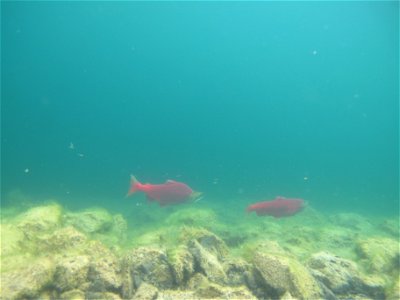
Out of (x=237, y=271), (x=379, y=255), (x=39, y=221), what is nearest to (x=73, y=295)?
(x=237, y=271)

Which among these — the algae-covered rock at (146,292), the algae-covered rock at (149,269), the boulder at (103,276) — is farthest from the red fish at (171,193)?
the algae-covered rock at (146,292)

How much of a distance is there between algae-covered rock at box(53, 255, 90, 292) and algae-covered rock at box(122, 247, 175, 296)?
0.50 meters

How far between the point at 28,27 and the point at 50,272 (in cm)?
6800

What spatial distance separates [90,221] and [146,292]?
4.71m

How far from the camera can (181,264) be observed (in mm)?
3857

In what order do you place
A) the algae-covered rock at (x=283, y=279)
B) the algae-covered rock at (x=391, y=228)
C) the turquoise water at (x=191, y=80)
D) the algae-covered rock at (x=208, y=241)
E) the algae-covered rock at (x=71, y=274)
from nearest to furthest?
the algae-covered rock at (x=71, y=274) → the algae-covered rock at (x=283, y=279) → the algae-covered rock at (x=208, y=241) → the algae-covered rock at (x=391, y=228) → the turquoise water at (x=191, y=80)

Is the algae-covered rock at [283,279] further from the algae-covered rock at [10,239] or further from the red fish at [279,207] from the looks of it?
the red fish at [279,207]

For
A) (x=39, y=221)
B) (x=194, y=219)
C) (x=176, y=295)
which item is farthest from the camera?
(x=194, y=219)

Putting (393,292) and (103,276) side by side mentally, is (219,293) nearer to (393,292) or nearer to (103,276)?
(103,276)

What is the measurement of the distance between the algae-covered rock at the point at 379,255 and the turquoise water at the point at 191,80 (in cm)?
3625

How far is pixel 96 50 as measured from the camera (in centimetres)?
6806

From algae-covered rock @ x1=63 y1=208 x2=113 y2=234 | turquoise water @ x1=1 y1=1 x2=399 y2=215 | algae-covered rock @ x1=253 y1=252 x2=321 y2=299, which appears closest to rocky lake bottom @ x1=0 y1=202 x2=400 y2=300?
algae-covered rock @ x1=253 y1=252 x2=321 y2=299

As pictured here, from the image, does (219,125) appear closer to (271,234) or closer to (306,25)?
(306,25)

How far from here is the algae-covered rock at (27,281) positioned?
9.76 ft
